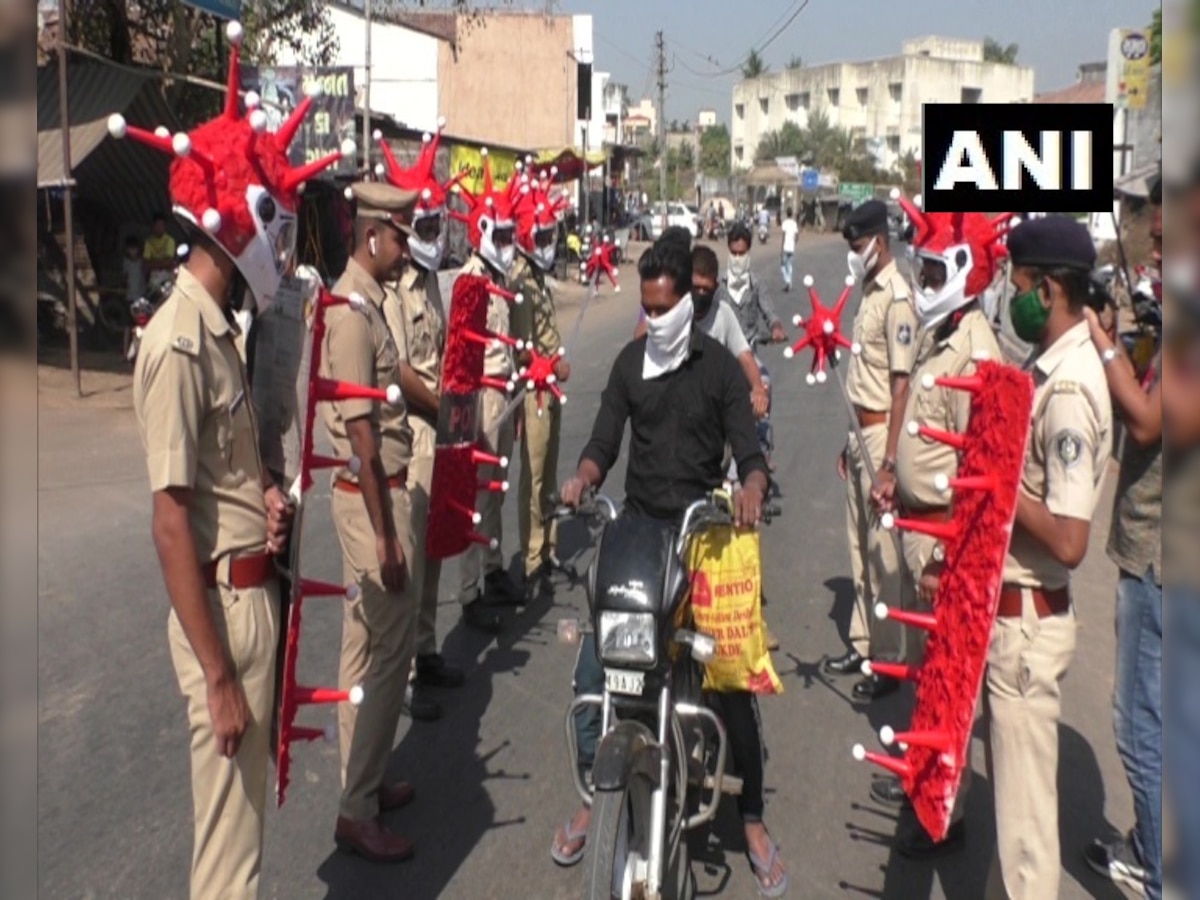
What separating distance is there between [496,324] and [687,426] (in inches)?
112

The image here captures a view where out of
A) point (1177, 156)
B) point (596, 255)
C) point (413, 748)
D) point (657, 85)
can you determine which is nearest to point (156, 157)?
point (596, 255)

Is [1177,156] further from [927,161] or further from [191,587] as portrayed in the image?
[927,161]

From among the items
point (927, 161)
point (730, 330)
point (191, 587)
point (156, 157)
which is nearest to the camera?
point (191, 587)

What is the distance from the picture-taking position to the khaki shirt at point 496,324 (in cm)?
672

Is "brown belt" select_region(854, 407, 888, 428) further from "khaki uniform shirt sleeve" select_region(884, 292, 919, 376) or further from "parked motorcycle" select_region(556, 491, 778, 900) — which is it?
"parked motorcycle" select_region(556, 491, 778, 900)

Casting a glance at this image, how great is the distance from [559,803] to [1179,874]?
13.5 ft

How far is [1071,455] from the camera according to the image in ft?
10.4

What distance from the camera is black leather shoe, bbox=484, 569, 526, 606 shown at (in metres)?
6.98

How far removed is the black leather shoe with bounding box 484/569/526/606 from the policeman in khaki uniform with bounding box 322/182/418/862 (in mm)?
2302

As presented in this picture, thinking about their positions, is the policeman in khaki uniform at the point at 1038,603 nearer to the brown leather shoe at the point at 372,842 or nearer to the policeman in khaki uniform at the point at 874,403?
the brown leather shoe at the point at 372,842

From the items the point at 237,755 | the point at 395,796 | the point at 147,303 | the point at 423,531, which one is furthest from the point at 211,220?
the point at 147,303

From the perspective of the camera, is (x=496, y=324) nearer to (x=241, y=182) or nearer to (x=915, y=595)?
(x=915, y=595)

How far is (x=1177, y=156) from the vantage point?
0.73 m

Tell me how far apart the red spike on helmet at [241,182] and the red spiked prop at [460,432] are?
1981 mm
